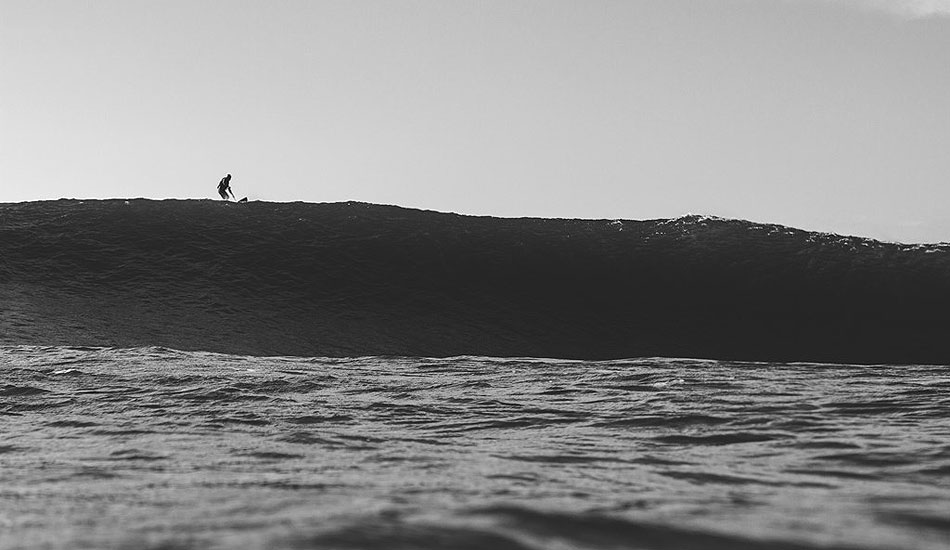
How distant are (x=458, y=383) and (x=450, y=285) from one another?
1227 cm

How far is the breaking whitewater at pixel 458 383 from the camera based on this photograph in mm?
3621

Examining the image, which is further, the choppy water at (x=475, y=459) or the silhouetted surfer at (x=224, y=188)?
the silhouetted surfer at (x=224, y=188)

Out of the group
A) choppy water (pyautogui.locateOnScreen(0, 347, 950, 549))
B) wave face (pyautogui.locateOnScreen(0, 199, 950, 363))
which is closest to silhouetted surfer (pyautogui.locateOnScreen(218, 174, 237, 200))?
wave face (pyautogui.locateOnScreen(0, 199, 950, 363))

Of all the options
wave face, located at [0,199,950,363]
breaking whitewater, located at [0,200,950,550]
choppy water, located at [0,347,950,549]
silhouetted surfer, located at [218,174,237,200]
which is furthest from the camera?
silhouetted surfer, located at [218,174,237,200]

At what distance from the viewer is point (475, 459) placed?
17.8ft

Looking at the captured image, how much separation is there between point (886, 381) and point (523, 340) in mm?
10569

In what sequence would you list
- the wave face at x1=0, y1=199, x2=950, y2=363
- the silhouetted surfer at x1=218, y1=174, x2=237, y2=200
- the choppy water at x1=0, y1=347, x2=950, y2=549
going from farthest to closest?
the silhouetted surfer at x1=218, y1=174, x2=237, y2=200, the wave face at x1=0, y1=199, x2=950, y2=363, the choppy water at x1=0, y1=347, x2=950, y2=549

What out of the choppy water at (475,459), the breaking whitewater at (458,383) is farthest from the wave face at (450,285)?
the choppy water at (475,459)

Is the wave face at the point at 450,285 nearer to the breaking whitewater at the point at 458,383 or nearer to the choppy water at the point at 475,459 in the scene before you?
the breaking whitewater at the point at 458,383

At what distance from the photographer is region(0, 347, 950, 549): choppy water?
10.8 feet

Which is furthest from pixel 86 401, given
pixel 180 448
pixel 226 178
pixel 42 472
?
pixel 226 178

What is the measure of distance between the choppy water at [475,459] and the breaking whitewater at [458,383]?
0.09ft

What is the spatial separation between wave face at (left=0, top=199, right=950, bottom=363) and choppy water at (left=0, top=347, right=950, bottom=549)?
8.66 m

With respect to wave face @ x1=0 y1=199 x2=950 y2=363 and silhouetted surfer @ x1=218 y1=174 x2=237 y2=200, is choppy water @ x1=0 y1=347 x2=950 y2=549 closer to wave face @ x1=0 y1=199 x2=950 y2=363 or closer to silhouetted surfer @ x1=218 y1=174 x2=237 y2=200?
wave face @ x1=0 y1=199 x2=950 y2=363
